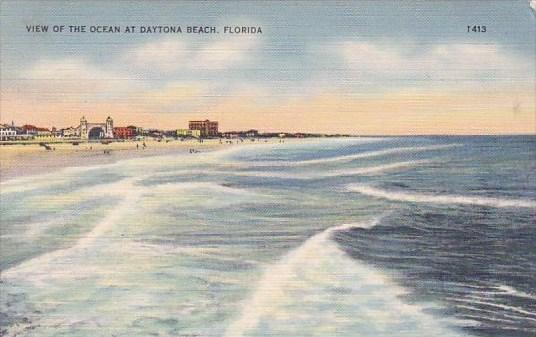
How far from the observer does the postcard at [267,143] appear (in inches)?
51.6

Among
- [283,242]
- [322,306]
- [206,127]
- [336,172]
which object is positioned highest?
[206,127]

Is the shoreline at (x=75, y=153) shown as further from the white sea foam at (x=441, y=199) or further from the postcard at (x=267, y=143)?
the white sea foam at (x=441, y=199)

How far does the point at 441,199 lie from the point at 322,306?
37 centimetres

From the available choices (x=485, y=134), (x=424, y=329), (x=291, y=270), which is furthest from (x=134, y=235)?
(x=485, y=134)

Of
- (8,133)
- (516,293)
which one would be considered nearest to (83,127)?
(8,133)

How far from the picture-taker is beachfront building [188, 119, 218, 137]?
134cm

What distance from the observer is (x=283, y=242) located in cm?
131

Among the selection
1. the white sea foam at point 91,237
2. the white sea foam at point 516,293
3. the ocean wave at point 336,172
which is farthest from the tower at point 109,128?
the white sea foam at point 516,293

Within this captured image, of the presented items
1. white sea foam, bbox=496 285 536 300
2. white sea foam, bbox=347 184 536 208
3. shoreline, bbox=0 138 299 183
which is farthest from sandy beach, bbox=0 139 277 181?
white sea foam, bbox=496 285 536 300

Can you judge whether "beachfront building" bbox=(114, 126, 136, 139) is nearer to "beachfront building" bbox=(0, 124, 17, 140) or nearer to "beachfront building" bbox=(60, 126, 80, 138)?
"beachfront building" bbox=(60, 126, 80, 138)

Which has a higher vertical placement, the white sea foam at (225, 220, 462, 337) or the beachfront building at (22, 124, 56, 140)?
the beachfront building at (22, 124, 56, 140)

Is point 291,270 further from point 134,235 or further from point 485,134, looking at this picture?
point 485,134

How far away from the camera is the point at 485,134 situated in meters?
1.34

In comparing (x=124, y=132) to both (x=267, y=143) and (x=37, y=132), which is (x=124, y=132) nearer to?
(x=37, y=132)
